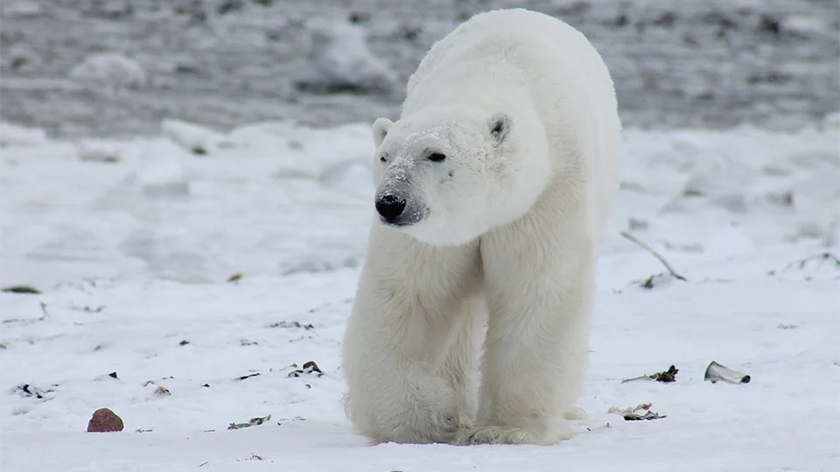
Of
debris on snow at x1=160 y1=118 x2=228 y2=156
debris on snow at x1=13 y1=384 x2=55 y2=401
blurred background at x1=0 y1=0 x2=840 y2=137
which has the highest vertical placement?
debris on snow at x1=13 y1=384 x2=55 y2=401

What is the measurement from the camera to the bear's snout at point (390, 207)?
3.00 meters

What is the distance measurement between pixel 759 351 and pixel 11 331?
312 cm

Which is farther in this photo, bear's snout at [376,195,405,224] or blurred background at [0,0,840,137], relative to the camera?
blurred background at [0,0,840,137]

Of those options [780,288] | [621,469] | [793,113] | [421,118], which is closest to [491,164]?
[421,118]

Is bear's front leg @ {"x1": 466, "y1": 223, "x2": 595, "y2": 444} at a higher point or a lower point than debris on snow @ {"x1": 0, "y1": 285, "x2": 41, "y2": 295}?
higher

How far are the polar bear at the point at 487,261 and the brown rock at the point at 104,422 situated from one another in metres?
0.73

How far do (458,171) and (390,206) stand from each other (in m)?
0.28

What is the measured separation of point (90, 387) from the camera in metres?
4.26

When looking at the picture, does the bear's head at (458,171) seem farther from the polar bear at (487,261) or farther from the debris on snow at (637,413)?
the debris on snow at (637,413)

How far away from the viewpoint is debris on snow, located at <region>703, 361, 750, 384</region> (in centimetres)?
407

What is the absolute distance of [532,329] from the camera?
3404 mm

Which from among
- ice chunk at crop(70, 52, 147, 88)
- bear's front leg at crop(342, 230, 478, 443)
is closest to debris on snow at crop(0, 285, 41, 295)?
bear's front leg at crop(342, 230, 478, 443)

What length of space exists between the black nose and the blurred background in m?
9.60

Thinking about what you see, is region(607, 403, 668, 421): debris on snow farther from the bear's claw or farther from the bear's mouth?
the bear's mouth
